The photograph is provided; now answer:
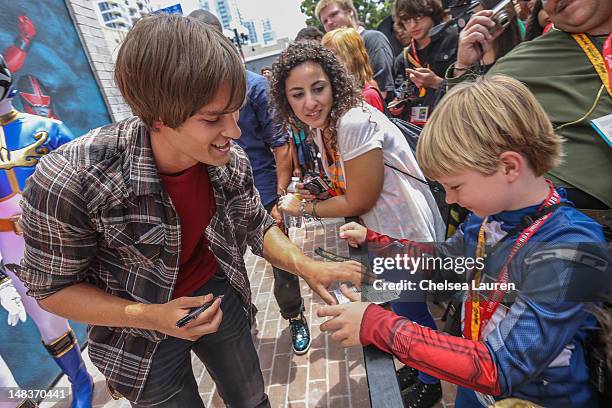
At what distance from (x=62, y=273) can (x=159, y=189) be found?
0.41 m

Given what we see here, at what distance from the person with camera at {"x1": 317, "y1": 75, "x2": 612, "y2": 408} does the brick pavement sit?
104 centimetres

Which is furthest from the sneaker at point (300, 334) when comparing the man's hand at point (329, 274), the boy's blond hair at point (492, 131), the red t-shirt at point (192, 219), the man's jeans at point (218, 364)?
the boy's blond hair at point (492, 131)

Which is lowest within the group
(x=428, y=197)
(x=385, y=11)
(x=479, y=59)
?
(x=428, y=197)

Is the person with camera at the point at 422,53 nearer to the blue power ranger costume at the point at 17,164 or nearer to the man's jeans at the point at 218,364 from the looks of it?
the man's jeans at the point at 218,364

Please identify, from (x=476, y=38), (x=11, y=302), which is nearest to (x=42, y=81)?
(x=11, y=302)

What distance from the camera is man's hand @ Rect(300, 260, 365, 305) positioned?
1.24m

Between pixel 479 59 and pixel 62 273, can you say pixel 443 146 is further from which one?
pixel 62 273

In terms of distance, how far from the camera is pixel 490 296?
105cm

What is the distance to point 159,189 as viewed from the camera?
3.99ft

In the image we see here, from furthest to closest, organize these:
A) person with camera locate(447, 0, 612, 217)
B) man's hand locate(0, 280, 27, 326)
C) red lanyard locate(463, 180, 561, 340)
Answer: man's hand locate(0, 280, 27, 326), person with camera locate(447, 0, 612, 217), red lanyard locate(463, 180, 561, 340)

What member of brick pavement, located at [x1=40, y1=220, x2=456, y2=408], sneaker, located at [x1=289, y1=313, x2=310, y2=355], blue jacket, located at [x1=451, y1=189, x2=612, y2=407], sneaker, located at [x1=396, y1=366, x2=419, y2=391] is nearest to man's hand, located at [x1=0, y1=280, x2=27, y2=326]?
brick pavement, located at [x1=40, y1=220, x2=456, y2=408]

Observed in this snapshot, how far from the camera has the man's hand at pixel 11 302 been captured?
2533 mm

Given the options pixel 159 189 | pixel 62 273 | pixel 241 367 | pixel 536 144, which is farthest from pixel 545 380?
pixel 62 273

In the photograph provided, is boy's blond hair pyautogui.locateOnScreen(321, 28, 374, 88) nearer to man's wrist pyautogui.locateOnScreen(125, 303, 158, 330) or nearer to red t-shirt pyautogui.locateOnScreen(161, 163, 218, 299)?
red t-shirt pyautogui.locateOnScreen(161, 163, 218, 299)
